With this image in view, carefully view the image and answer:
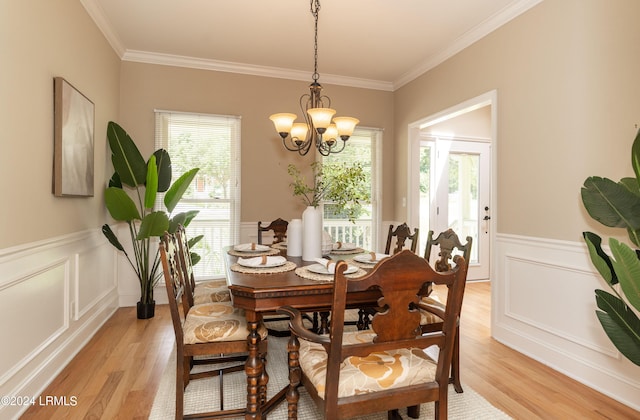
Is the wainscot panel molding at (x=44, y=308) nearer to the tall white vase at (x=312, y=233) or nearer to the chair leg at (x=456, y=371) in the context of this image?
the tall white vase at (x=312, y=233)

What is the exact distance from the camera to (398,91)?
4.77 m

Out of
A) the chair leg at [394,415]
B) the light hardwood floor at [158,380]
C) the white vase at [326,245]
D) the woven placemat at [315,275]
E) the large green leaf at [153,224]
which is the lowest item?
the light hardwood floor at [158,380]

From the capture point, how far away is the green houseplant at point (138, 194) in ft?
10.5

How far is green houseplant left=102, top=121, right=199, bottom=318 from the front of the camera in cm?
319

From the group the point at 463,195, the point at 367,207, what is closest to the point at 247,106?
the point at 367,207

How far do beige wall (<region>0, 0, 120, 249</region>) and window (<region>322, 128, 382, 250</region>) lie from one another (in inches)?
110

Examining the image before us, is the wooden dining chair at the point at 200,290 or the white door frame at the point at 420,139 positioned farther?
the white door frame at the point at 420,139

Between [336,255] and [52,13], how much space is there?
8.34ft

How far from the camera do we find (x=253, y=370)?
168 cm

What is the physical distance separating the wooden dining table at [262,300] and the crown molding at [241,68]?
3.18 m

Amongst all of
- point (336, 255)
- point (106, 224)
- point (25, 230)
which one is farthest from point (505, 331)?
point (106, 224)

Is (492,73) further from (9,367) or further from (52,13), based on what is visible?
(9,367)

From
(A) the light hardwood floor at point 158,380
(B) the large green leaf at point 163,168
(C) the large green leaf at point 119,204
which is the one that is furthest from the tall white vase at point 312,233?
(B) the large green leaf at point 163,168

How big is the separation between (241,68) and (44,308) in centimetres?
316
